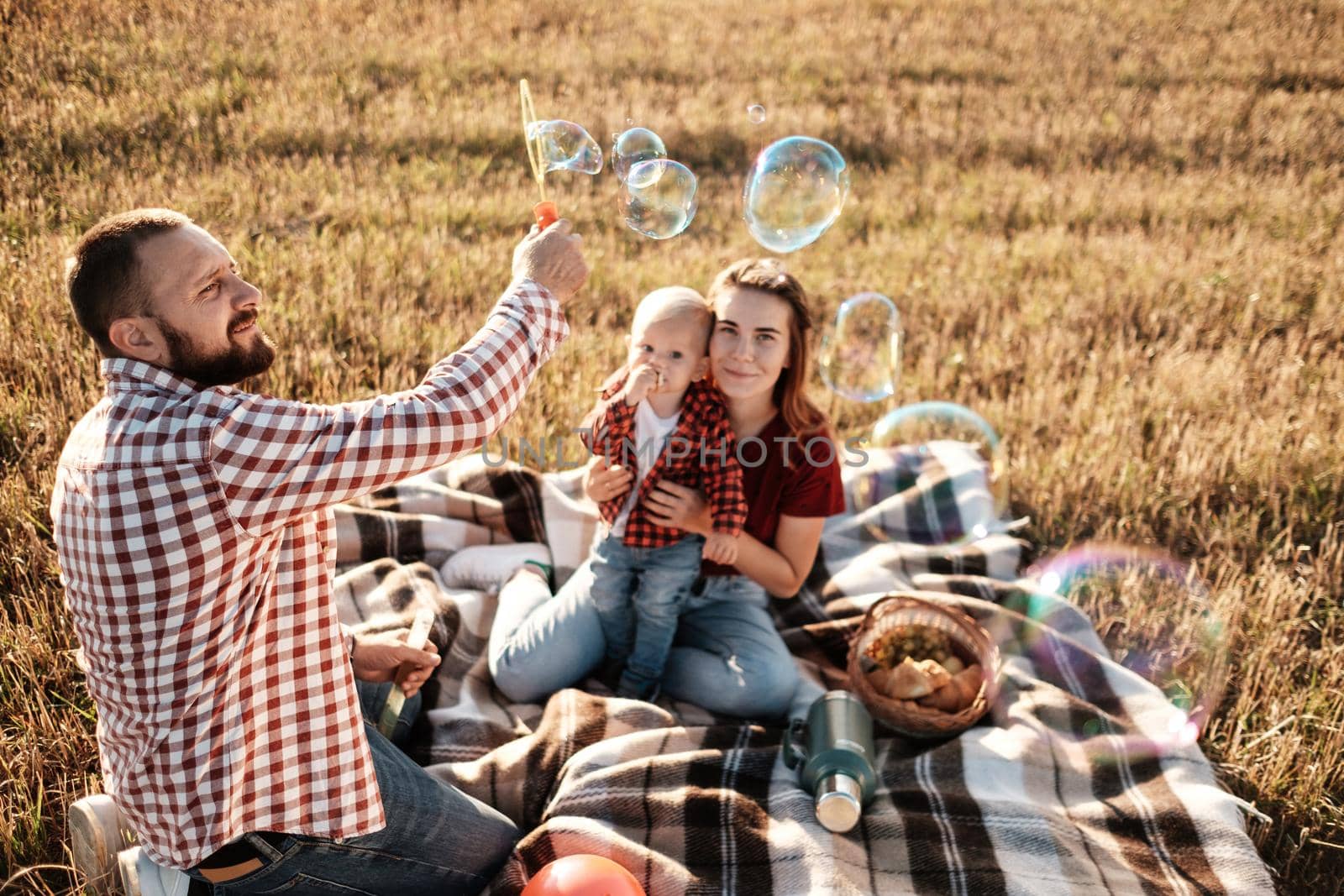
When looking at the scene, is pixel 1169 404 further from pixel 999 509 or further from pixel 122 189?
pixel 122 189

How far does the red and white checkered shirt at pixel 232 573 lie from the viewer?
208cm

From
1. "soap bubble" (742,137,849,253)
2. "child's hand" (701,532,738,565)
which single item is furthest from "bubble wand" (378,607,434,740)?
"soap bubble" (742,137,849,253)

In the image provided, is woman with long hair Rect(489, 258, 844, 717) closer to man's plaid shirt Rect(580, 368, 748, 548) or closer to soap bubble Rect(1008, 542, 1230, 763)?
man's plaid shirt Rect(580, 368, 748, 548)

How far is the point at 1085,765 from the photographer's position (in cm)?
354

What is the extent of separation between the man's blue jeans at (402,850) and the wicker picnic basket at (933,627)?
55.8 inches

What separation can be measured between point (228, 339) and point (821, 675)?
106 inches

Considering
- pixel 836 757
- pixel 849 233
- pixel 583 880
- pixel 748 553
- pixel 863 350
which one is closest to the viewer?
pixel 583 880

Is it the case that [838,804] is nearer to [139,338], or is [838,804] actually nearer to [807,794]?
[807,794]

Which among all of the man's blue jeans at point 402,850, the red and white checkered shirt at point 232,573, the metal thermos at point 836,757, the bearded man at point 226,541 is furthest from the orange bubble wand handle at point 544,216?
the metal thermos at point 836,757

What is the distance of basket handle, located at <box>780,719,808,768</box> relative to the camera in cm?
335

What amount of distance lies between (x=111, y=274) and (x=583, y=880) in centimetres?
187

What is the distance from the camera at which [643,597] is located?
3650mm

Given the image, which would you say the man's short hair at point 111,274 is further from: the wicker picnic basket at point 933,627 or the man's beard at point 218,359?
the wicker picnic basket at point 933,627

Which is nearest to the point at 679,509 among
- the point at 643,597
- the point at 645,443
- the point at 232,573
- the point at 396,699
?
the point at 645,443
